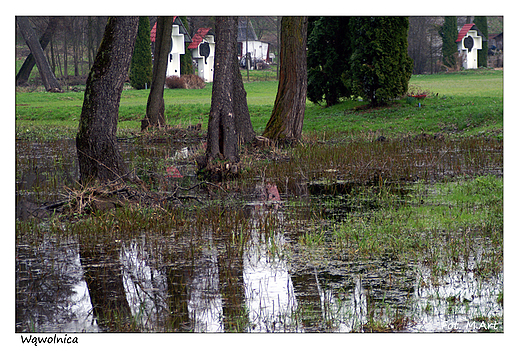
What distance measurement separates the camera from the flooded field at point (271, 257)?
4.47 m

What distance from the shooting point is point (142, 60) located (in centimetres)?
3912

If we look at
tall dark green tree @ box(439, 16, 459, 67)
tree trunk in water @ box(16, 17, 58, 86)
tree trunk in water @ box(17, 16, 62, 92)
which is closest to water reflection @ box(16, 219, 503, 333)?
tree trunk in water @ box(17, 16, 62, 92)

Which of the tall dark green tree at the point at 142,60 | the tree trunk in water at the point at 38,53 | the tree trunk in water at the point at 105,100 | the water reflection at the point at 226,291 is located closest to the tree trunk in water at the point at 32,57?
the tree trunk in water at the point at 38,53

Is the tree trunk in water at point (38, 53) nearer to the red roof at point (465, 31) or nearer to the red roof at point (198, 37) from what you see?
the red roof at point (198, 37)

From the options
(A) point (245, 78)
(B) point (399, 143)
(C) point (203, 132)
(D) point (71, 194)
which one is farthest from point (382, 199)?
(A) point (245, 78)

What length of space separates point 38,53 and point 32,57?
4428 millimetres

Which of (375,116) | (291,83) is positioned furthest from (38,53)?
(291,83)

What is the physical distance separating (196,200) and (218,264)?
10.1 feet

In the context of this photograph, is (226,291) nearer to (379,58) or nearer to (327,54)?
(379,58)

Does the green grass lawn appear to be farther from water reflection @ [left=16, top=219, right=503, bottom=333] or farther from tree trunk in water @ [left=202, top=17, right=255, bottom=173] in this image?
water reflection @ [left=16, top=219, right=503, bottom=333]

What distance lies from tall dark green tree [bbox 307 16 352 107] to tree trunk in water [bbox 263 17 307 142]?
5.61m

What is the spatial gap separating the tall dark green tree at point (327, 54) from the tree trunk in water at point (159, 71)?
5693 mm

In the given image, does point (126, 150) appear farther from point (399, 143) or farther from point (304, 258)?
point (304, 258)

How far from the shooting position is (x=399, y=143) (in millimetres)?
14719
